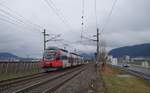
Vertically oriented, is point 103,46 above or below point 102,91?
above

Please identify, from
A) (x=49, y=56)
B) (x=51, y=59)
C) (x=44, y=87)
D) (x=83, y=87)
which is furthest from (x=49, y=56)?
(x=44, y=87)

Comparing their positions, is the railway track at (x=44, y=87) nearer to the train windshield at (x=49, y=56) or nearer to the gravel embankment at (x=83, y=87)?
the gravel embankment at (x=83, y=87)

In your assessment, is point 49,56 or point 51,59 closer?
point 51,59

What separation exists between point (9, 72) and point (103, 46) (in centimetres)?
5284

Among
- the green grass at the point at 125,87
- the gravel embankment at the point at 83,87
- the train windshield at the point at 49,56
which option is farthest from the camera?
the train windshield at the point at 49,56

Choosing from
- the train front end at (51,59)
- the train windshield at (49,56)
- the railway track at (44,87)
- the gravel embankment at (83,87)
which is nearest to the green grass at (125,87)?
the gravel embankment at (83,87)

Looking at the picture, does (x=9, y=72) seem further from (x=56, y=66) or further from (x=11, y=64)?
(x=56, y=66)

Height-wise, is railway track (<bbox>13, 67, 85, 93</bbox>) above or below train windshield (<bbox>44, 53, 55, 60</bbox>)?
below

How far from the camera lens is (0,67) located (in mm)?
35219

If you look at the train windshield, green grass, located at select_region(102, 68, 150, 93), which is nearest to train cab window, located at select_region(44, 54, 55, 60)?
the train windshield

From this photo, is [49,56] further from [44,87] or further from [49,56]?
[44,87]

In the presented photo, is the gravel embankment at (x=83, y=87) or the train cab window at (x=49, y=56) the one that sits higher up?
the train cab window at (x=49, y=56)

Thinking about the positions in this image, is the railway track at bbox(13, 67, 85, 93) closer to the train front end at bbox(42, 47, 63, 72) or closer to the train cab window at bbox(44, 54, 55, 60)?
the train front end at bbox(42, 47, 63, 72)

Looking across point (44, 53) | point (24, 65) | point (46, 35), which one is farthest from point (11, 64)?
point (46, 35)
